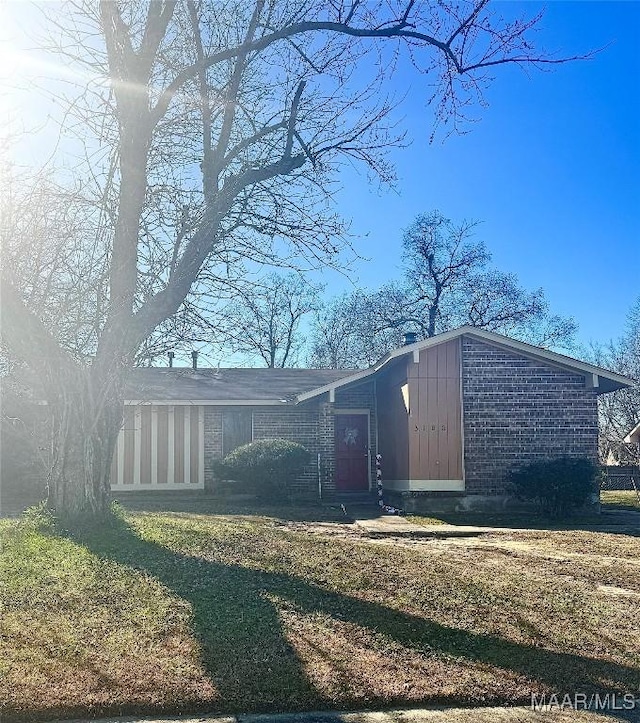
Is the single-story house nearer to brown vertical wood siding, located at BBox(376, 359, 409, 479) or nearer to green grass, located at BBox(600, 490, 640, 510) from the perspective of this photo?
brown vertical wood siding, located at BBox(376, 359, 409, 479)

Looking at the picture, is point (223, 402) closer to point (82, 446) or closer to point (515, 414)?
point (515, 414)

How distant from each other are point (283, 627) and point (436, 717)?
149 centimetres

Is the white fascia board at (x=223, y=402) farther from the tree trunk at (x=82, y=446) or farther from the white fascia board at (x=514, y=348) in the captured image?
the tree trunk at (x=82, y=446)

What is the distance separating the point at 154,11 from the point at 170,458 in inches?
523

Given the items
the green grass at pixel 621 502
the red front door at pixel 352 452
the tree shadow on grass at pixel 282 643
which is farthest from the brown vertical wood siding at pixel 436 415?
the tree shadow on grass at pixel 282 643

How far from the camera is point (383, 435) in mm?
20562

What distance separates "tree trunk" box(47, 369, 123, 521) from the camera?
8.87m

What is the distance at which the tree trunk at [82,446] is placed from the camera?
8.87 metres

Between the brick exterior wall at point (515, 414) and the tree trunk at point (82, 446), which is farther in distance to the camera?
the brick exterior wall at point (515, 414)

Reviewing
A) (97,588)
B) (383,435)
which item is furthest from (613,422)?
(97,588)

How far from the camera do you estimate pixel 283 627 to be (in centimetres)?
521

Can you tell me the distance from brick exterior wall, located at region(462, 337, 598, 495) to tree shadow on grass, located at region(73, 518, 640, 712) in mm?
10947

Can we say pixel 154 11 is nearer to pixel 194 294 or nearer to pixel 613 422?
pixel 194 294

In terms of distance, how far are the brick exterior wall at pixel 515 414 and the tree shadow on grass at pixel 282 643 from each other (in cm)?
1095
